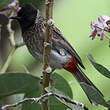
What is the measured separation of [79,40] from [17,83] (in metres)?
1.37

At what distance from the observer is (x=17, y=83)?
4.85 ft

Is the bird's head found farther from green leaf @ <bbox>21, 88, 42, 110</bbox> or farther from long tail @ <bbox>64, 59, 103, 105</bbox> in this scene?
green leaf @ <bbox>21, 88, 42, 110</bbox>

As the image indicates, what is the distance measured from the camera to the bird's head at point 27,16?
2.12 metres

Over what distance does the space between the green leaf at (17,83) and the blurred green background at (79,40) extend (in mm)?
784

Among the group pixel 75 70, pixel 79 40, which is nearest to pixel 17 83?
pixel 75 70

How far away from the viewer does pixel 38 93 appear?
1.51 metres

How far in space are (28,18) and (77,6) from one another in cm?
78

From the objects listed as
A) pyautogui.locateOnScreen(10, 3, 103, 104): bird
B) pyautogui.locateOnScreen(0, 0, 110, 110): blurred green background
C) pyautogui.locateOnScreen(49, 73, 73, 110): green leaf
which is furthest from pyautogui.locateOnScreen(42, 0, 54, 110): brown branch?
pyautogui.locateOnScreen(0, 0, 110, 110): blurred green background

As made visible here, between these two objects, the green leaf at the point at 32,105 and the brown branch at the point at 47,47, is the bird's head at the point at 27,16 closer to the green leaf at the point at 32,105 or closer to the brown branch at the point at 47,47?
the green leaf at the point at 32,105

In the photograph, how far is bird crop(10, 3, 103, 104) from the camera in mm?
2080

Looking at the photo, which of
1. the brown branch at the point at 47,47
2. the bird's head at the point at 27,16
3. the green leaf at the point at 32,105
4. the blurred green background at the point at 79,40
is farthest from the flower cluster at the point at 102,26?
the blurred green background at the point at 79,40

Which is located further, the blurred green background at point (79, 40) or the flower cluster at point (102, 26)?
the blurred green background at point (79, 40)

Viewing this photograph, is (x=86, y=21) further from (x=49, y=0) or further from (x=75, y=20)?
(x=49, y=0)

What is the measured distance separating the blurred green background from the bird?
10.3 inches
